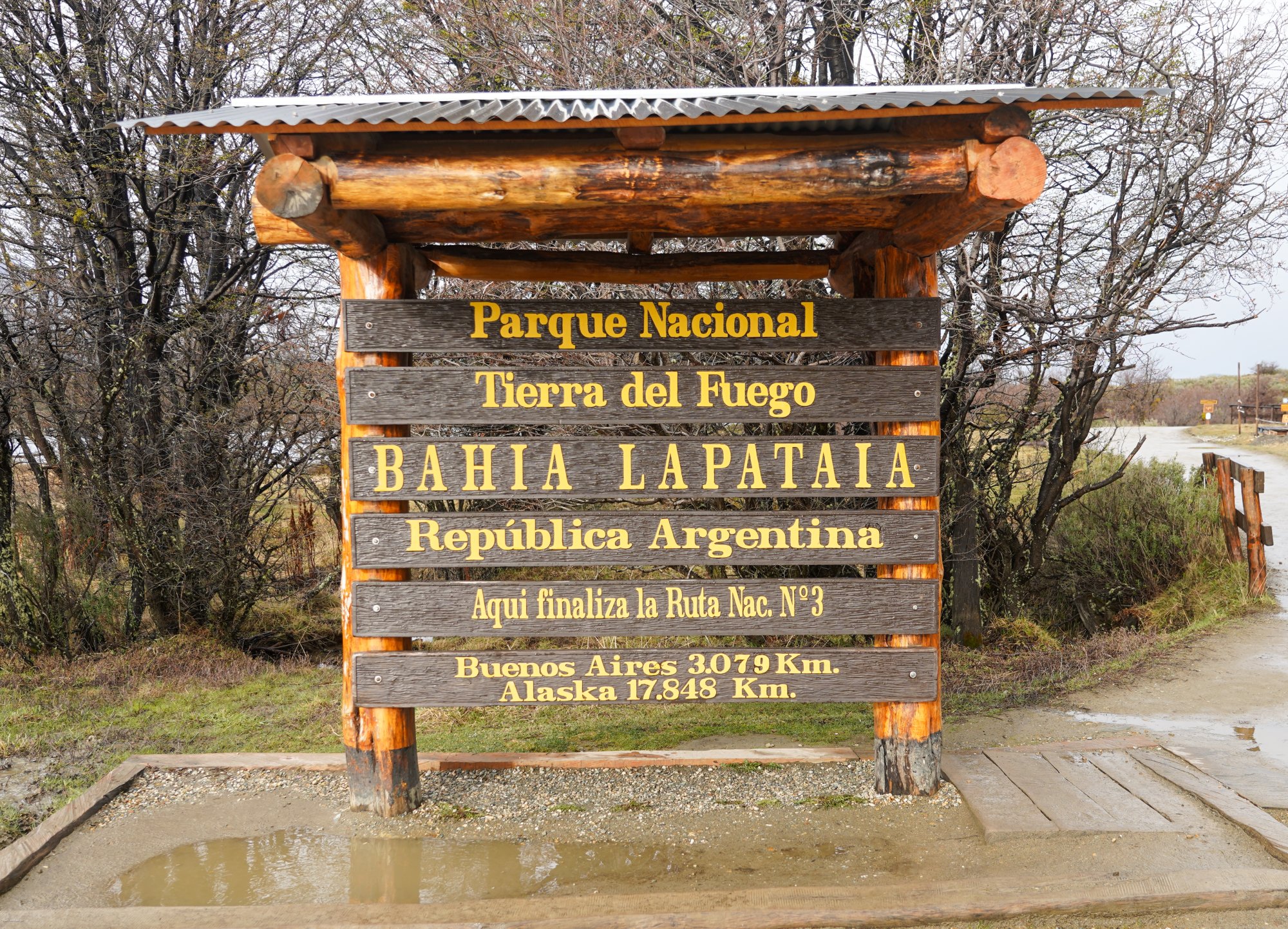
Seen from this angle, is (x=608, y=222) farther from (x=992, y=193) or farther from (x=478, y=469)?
(x=992, y=193)

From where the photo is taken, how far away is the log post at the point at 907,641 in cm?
459

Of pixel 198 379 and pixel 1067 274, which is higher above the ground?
pixel 1067 274

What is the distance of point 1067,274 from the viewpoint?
9078 millimetres

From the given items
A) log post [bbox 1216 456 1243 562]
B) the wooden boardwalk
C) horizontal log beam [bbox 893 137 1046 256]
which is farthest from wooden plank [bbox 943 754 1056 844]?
log post [bbox 1216 456 1243 562]

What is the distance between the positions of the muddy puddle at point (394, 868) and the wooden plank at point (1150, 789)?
5.10ft

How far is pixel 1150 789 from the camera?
4.62m

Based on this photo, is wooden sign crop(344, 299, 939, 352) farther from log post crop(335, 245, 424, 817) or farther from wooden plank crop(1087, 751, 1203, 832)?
wooden plank crop(1087, 751, 1203, 832)

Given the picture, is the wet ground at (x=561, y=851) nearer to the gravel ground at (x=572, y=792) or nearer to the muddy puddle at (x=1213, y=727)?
the gravel ground at (x=572, y=792)

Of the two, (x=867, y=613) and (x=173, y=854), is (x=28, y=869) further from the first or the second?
(x=867, y=613)

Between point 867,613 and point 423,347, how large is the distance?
2.51 meters

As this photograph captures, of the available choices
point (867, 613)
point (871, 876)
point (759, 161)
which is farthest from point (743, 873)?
point (759, 161)

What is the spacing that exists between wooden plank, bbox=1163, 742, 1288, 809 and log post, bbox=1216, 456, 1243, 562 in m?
5.43

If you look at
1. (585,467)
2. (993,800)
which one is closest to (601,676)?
(585,467)

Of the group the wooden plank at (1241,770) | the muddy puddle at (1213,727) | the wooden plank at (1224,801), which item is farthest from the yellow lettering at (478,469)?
the muddy puddle at (1213,727)
